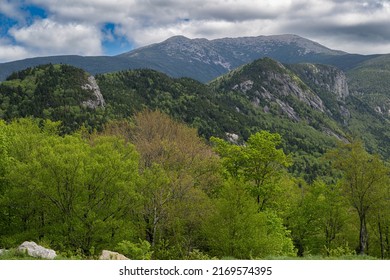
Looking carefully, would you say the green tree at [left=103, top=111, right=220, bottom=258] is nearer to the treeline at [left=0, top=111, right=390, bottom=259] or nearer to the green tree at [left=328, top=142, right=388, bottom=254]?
the treeline at [left=0, top=111, right=390, bottom=259]

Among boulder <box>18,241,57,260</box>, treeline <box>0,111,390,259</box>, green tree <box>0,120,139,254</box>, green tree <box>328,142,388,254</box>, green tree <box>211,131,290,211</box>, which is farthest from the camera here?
green tree <box>211,131,290,211</box>

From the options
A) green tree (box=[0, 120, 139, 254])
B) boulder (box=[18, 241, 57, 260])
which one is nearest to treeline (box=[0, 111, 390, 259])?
green tree (box=[0, 120, 139, 254])

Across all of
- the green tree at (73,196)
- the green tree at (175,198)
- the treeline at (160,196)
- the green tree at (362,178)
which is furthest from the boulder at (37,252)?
the green tree at (362,178)

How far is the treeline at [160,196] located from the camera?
116ft

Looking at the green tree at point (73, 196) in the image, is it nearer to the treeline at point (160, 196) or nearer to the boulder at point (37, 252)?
the treeline at point (160, 196)

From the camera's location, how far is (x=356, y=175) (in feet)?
140

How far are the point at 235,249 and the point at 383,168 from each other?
64.0 ft

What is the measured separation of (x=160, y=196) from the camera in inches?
1651

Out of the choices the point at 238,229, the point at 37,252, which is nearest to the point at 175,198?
the point at 238,229

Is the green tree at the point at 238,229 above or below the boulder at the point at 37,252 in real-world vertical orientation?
below

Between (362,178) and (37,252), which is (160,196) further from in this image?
(362,178)

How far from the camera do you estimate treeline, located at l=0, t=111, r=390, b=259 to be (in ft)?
116
